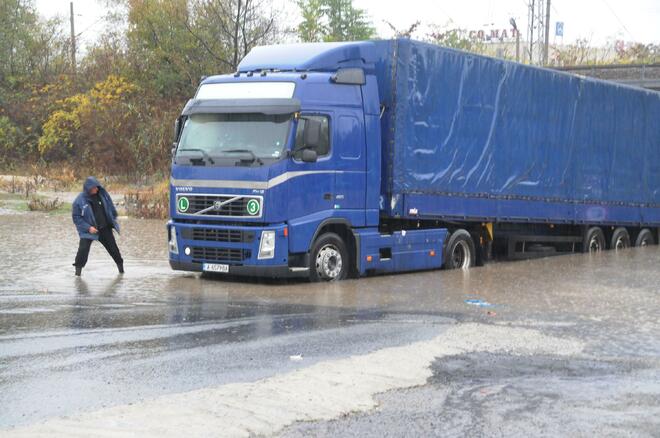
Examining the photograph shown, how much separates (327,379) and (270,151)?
6.84 m

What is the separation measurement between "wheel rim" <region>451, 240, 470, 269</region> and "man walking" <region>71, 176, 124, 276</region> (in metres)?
6.28

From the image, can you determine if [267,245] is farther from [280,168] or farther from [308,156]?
[308,156]

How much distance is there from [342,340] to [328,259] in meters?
5.42

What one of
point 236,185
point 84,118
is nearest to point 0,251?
point 236,185

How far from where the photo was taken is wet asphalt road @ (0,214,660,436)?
23.3 ft

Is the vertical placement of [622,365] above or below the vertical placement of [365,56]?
below

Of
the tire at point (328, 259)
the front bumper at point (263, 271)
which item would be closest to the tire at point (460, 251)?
the tire at point (328, 259)

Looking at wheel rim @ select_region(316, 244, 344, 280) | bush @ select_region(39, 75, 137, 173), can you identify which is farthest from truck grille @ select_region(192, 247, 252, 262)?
bush @ select_region(39, 75, 137, 173)

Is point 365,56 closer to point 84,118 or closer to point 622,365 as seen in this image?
point 622,365

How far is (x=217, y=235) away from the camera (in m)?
14.8

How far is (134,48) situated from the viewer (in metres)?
51.8

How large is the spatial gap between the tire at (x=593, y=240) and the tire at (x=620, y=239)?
1.43 ft

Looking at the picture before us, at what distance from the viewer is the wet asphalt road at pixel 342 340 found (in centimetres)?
711

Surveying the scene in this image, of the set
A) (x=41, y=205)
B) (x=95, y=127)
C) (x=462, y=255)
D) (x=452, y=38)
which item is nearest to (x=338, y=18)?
(x=452, y=38)
